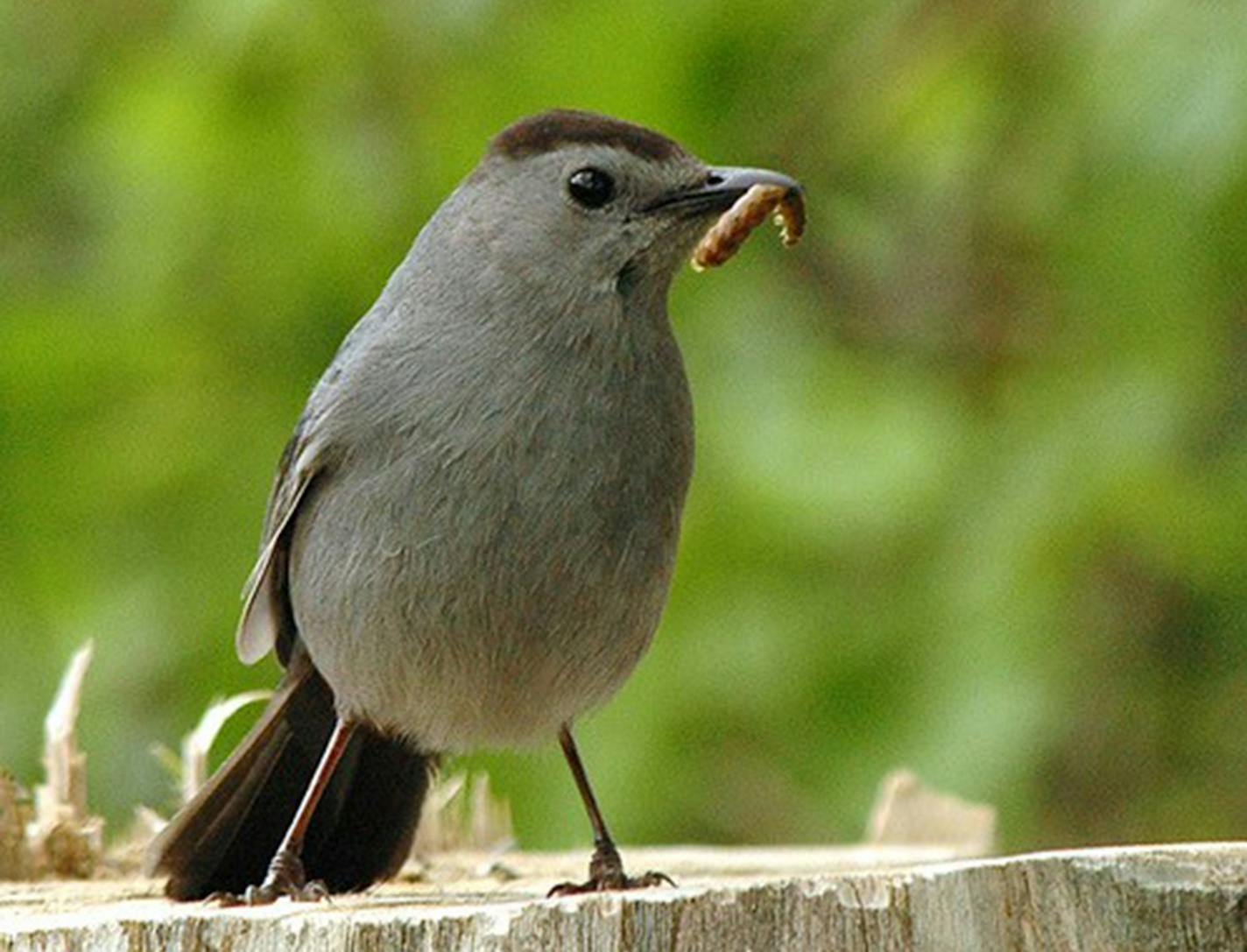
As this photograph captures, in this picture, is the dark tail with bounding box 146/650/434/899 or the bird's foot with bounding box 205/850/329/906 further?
the dark tail with bounding box 146/650/434/899

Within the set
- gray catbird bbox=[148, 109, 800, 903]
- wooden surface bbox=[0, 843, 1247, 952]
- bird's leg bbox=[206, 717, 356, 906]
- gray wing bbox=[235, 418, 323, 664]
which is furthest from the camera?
gray wing bbox=[235, 418, 323, 664]

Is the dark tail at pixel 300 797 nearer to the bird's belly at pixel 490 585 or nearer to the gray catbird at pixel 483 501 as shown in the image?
the gray catbird at pixel 483 501

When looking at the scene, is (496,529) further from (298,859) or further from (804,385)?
(804,385)

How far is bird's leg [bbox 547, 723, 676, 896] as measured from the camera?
394cm

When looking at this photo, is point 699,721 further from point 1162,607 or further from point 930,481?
point 1162,607

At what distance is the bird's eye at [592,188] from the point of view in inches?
175

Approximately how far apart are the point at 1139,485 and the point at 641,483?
69.5 inches

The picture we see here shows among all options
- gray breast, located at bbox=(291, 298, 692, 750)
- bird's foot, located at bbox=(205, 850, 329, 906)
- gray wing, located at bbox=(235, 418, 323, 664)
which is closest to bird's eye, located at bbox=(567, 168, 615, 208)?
gray breast, located at bbox=(291, 298, 692, 750)

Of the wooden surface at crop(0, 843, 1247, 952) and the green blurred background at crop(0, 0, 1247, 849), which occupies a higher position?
the green blurred background at crop(0, 0, 1247, 849)

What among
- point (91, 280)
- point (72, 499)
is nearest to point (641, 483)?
point (72, 499)

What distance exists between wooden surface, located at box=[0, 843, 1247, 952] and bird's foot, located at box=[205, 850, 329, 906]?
324 millimetres

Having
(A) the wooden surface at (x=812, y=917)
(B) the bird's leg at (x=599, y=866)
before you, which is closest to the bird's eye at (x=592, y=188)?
(B) the bird's leg at (x=599, y=866)

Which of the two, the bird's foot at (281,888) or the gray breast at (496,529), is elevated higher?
the gray breast at (496,529)

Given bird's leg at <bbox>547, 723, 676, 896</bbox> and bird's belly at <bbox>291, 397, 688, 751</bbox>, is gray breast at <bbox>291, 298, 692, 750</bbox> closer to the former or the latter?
bird's belly at <bbox>291, 397, 688, 751</bbox>
